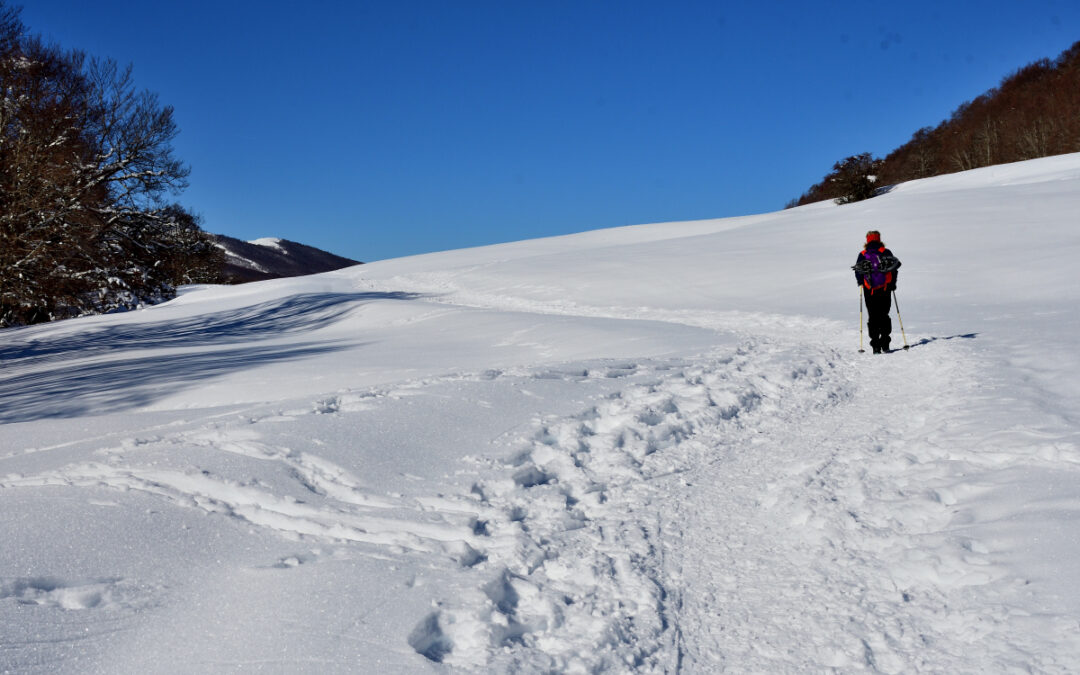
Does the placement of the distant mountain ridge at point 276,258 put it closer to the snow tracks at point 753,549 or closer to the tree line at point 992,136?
the tree line at point 992,136

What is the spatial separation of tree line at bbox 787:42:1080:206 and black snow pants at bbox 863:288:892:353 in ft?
131

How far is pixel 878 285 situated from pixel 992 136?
6930 cm

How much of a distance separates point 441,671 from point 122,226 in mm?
21236

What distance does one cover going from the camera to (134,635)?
2986mm

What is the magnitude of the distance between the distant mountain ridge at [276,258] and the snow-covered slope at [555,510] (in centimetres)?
13672

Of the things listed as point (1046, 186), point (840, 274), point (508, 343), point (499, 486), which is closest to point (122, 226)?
Answer: point (508, 343)

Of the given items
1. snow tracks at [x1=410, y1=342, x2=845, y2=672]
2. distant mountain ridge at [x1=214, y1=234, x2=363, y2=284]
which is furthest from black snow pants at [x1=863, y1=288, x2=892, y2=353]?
distant mountain ridge at [x1=214, y1=234, x2=363, y2=284]

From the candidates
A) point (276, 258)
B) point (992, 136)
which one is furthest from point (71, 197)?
point (276, 258)

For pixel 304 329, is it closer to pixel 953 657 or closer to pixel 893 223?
pixel 953 657

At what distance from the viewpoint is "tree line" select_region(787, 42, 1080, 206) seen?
156ft

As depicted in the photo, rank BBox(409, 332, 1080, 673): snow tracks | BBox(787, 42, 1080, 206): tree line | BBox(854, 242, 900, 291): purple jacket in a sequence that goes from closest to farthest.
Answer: BBox(409, 332, 1080, 673): snow tracks
BBox(854, 242, 900, 291): purple jacket
BBox(787, 42, 1080, 206): tree line

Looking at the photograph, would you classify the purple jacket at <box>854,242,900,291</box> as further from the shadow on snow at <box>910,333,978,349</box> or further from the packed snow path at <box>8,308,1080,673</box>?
the packed snow path at <box>8,308,1080,673</box>

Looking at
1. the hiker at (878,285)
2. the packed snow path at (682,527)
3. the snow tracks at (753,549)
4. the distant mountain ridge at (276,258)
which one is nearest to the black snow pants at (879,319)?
the hiker at (878,285)

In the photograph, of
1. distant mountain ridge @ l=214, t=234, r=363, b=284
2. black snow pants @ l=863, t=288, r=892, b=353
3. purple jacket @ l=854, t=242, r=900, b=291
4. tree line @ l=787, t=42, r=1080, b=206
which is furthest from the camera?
distant mountain ridge @ l=214, t=234, r=363, b=284
